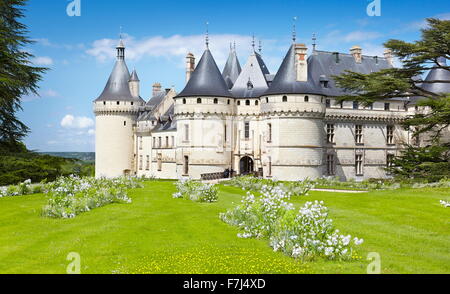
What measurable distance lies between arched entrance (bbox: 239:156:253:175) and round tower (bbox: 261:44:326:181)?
4344 mm

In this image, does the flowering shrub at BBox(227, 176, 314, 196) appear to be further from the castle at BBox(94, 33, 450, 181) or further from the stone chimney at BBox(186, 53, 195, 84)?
the stone chimney at BBox(186, 53, 195, 84)

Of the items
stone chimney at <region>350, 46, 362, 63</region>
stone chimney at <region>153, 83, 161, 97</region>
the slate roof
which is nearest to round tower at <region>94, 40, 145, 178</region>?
stone chimney at <region>153, 83, 161, 97</region>

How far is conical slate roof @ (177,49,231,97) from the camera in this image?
138ft

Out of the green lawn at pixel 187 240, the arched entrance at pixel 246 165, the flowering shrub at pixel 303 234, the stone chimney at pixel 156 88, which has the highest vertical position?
the stone chimney at pixel 156 88

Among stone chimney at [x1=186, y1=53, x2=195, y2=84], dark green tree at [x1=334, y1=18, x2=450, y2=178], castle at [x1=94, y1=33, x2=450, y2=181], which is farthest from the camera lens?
stone chimney at [x1=186, y1=53, x2=195, y2=84]

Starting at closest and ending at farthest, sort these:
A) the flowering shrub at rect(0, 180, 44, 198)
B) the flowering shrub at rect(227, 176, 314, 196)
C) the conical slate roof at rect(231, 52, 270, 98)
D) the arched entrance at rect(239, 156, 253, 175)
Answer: the flowering shrub at rect(0, 180, 44, 198), the flowering shrub at rect(227, 176, 314, 196), the conical slate roof at rect(231, 52, 270, 98), the arched entrance at rect(239, 156, 253, 175)

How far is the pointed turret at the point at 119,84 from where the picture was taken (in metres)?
54.4

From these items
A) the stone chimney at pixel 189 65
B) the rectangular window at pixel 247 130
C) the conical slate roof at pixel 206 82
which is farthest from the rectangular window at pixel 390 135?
the stone chimney at pixel 189 65

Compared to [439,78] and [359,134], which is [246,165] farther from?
[439,78]

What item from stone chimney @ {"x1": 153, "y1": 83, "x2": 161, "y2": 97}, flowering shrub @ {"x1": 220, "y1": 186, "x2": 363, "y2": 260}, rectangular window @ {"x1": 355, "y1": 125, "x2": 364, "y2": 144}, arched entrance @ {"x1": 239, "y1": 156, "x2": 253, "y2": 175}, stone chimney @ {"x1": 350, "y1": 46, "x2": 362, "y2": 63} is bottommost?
flowering shrub @ {"x1": 220, "y1": 186, "x2": 363, "y2": 260}

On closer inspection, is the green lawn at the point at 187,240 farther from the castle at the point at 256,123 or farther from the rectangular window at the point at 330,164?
the rectangular window at the point at 330,164

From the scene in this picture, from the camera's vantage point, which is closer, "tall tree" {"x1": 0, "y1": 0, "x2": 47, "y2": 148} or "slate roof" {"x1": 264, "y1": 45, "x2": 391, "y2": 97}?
"tall tree" {"x1": 0, "y1": 0, "x2": 47, "y2": 148}

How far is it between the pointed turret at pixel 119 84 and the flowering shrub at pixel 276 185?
81.0 feet

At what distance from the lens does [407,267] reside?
408 inches
